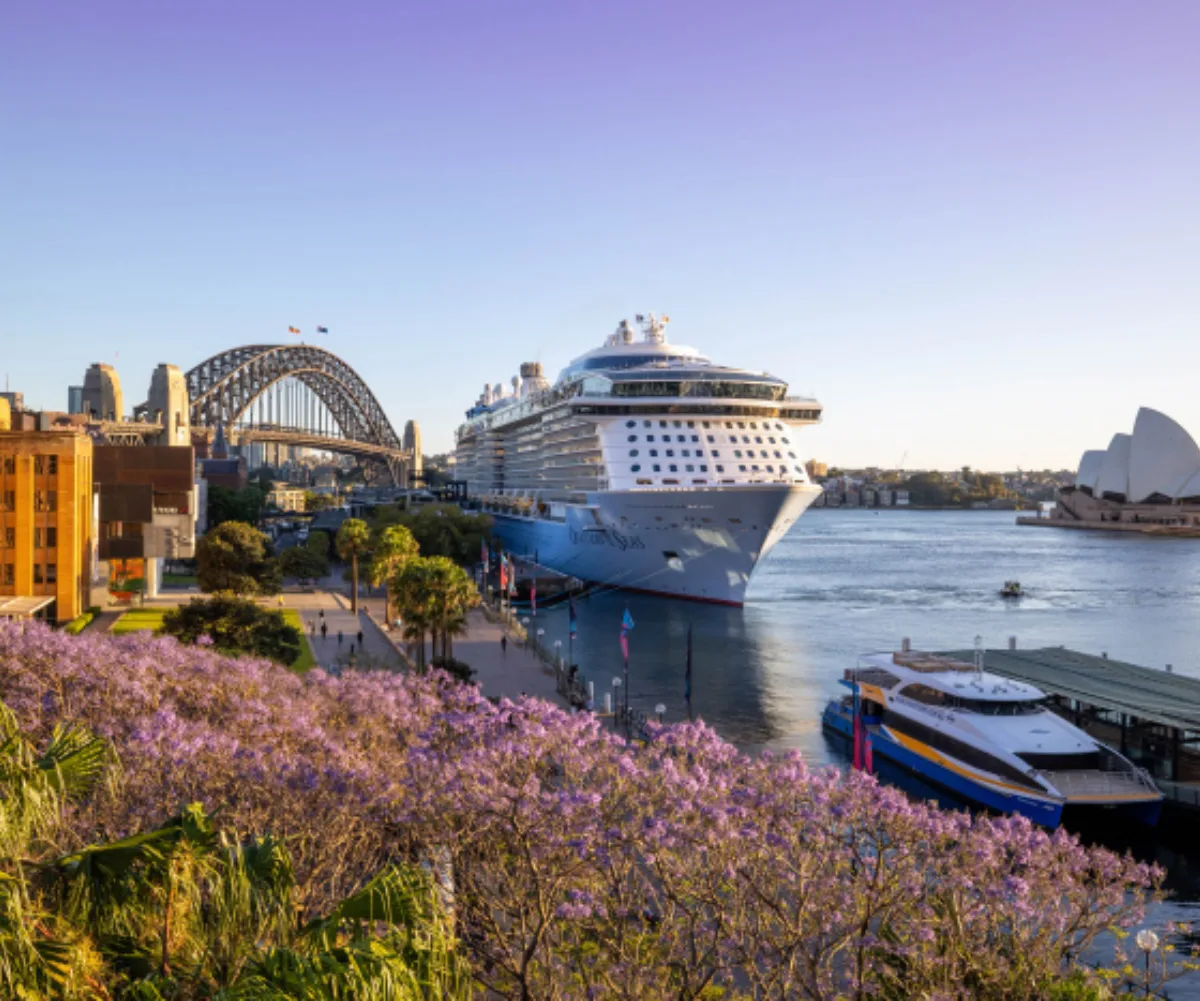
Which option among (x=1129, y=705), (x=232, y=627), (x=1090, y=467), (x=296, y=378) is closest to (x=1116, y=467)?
(x=1090, y=467)

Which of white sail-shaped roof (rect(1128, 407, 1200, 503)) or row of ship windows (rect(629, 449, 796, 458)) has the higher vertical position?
white sail-shaped roof (rect(1128, 407, 1200, 503))

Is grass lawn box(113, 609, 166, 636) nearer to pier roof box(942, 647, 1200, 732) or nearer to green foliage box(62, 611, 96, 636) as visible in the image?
green foliage box(62, 611, 96, 636)

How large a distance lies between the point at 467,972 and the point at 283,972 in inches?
98.1

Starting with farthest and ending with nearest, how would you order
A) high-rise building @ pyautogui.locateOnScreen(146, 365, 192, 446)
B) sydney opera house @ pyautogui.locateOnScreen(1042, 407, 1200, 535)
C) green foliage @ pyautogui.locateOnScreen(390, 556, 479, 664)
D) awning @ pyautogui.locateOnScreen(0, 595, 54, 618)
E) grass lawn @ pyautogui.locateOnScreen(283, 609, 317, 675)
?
sydney opera house @ pyautogui.locateOnScreen(1042, 407, 1200, 535)
high-rise building @ pyautogui.locateOnScreen(146, 365, 192, 446)
green foliage @ pyautogui.locateOnScreen(390, 556, 479, 664)
grass lawn @ pyautogui.locateOnScreen(283, 609, 317, 675)
awning @ pyautogui.locateOnScreen(0, 595, 54, 618)

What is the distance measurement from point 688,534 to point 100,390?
86.6m

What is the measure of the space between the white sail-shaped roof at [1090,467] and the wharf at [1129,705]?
555 ft

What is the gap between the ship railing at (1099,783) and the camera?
87.7 ft

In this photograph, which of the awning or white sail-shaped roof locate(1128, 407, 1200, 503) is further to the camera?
white sail-shaped roof locate(1128, 407, 1200, 503)

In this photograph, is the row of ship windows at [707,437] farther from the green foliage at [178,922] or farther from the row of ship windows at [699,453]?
the green foliage at [178,922]

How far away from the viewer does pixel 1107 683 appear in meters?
35.3

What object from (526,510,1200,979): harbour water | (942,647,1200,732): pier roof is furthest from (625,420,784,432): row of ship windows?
(942,647,1200,732): pier roof

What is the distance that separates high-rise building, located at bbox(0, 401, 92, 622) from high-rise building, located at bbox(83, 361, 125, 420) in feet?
291

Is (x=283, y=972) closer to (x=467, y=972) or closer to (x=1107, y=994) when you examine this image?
(x=467, y=972)

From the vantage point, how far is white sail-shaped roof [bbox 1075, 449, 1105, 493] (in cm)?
19512
